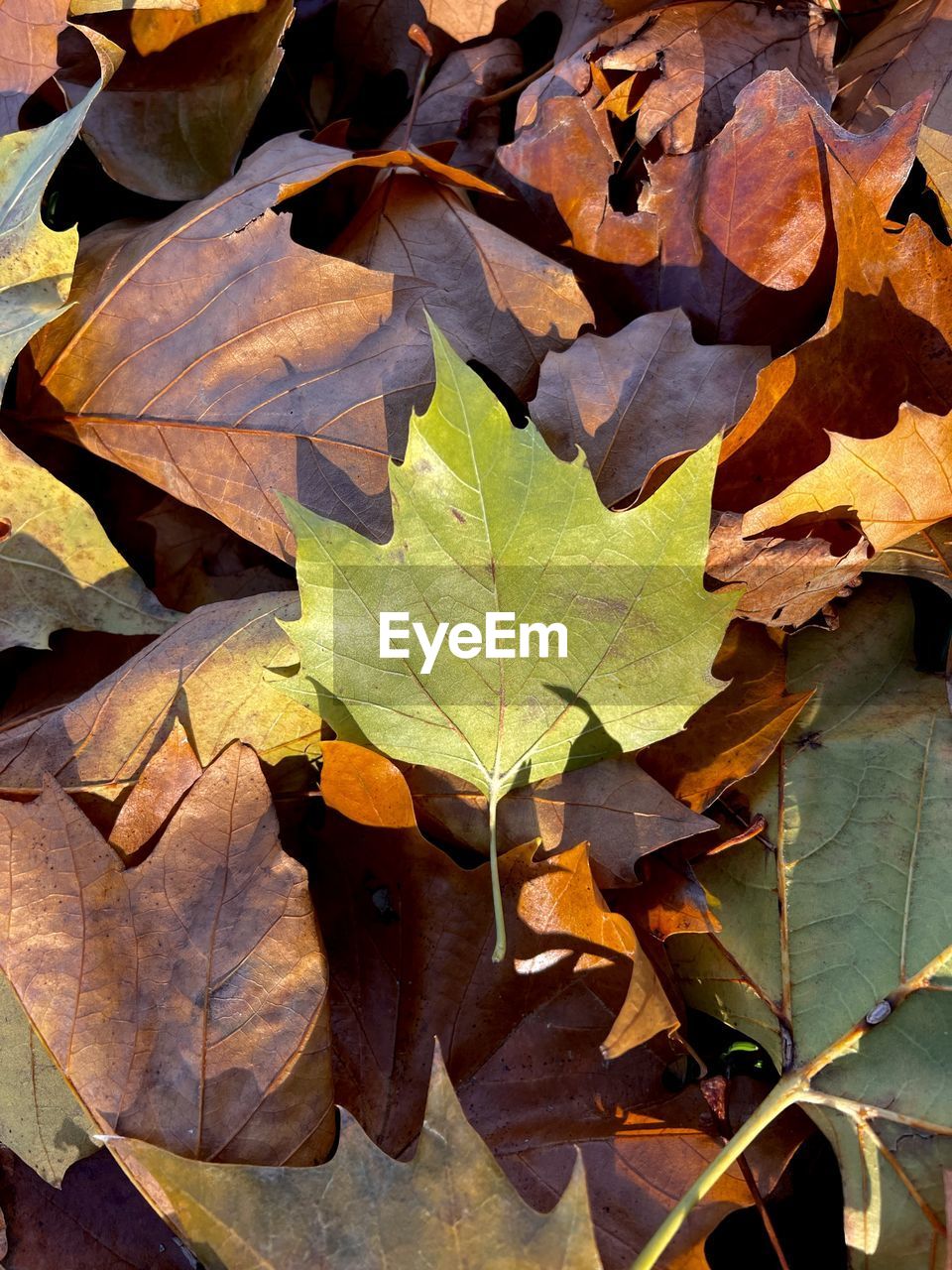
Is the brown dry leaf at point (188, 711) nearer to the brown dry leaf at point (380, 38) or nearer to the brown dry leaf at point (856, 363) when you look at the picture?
the brown dry leaf at point (856, 363)

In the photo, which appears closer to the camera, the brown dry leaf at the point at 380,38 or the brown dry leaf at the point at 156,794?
the brown dry leaf at the point at 156,794

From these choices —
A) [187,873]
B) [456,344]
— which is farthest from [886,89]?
[187,873]

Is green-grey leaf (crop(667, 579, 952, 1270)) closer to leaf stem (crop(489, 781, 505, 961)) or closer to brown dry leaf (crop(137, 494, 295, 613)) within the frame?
leaf stem (crop(489, 781, 505, 961))

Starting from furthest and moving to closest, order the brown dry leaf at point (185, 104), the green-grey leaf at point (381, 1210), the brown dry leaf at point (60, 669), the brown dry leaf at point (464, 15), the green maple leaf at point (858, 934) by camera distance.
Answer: the brown dry leaf at point (464, 15) → the brown dry leaf at point (185, 104) → the brown dry leaf at point (60, 669) → the green maple leaf at point (858, 934) → the green-grey leaf at point (381, 1210)

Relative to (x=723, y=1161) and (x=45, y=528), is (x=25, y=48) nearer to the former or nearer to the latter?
(x=45, y=528)

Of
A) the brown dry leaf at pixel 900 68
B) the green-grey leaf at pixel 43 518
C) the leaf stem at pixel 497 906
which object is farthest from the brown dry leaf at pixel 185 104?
the leaf stem at pixel 497 906

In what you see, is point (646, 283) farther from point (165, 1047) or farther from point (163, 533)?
point (165, 1047)

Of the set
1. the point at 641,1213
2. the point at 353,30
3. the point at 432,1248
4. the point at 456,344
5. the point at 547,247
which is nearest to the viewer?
the point at 432,1248

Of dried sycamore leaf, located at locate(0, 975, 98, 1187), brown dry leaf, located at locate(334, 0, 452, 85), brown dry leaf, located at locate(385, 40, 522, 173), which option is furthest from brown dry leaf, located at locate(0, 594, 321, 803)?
brown dry leaf, located at locate(334, 0, 452, 85)
